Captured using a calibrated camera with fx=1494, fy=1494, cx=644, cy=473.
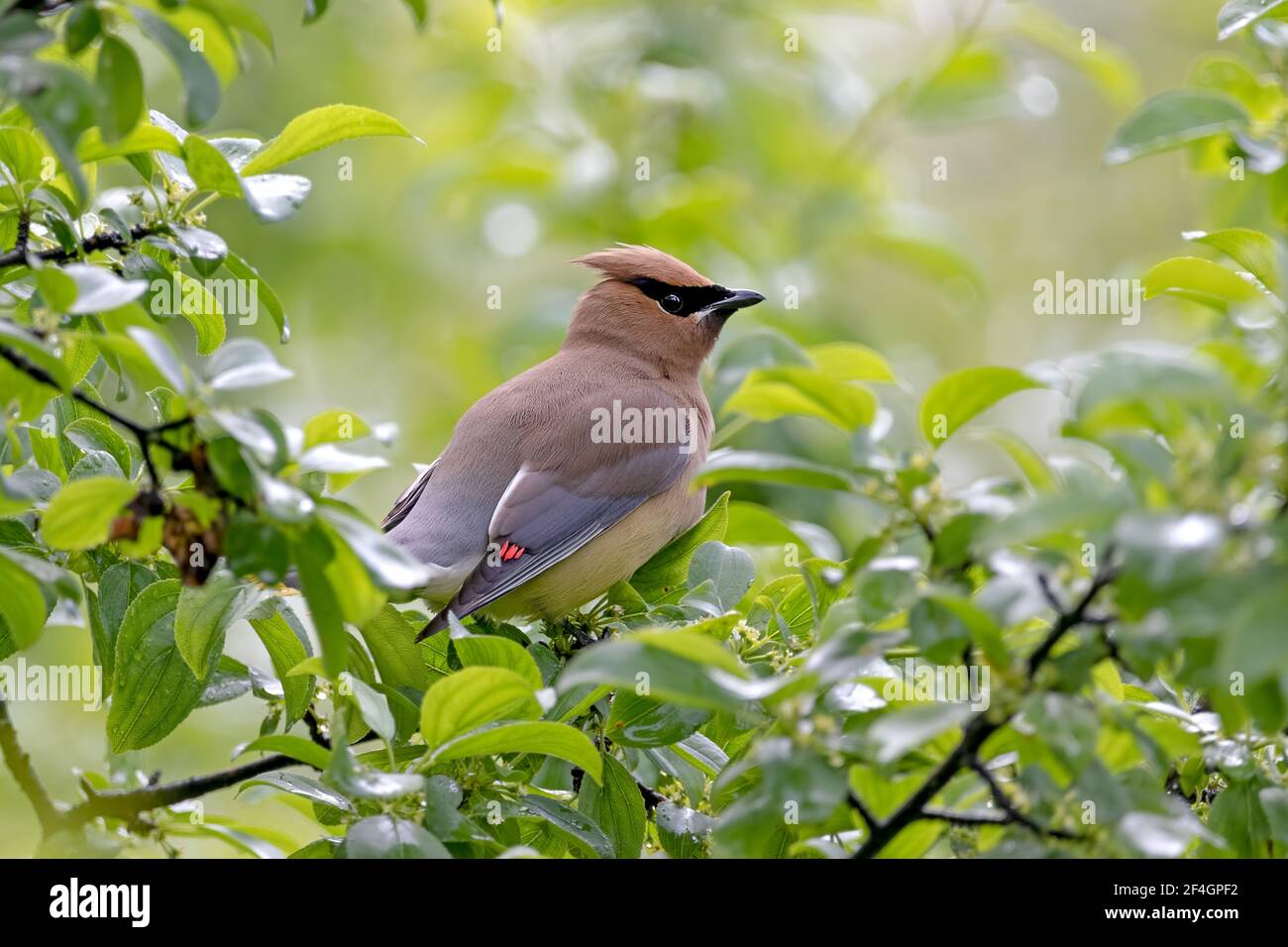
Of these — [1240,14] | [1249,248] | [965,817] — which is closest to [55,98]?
[965,817]

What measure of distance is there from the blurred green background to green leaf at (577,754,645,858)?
9.10 feet

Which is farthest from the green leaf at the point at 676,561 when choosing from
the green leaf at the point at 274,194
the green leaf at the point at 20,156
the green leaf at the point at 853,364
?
the green leaf at the point at 20,156

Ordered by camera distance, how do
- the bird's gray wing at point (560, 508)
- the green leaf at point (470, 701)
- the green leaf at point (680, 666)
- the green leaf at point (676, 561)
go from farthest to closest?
the bird's gray wing at point (560, 508) < the green leaf at point (676, 561) < the green leaf at point (470, 701) < the green leaf at point (680, 666)

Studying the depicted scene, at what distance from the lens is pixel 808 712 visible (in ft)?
6.54

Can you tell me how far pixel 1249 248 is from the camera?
8.04 ft

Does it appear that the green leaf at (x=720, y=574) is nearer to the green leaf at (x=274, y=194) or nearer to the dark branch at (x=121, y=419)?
the green leaf at (x=274, y=194)

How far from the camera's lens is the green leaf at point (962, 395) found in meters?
1.98

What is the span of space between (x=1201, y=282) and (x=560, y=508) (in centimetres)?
241

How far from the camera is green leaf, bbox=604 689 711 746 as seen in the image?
8.73ft

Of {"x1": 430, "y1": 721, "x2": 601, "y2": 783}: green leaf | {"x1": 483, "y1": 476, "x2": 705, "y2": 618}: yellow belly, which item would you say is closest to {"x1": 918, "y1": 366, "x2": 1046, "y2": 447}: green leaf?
{"x1": 430, "y1": 721, "x2": 601, "y2": 783}: green leaf

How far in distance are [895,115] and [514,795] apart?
16.1 ft

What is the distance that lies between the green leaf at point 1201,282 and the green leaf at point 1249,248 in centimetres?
14

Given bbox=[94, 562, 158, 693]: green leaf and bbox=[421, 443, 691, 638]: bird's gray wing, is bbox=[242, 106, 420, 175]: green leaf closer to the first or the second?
bbox=[94, 562, 158, 693]: green leaf

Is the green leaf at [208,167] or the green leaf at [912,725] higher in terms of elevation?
the green leaf at [208,167]
